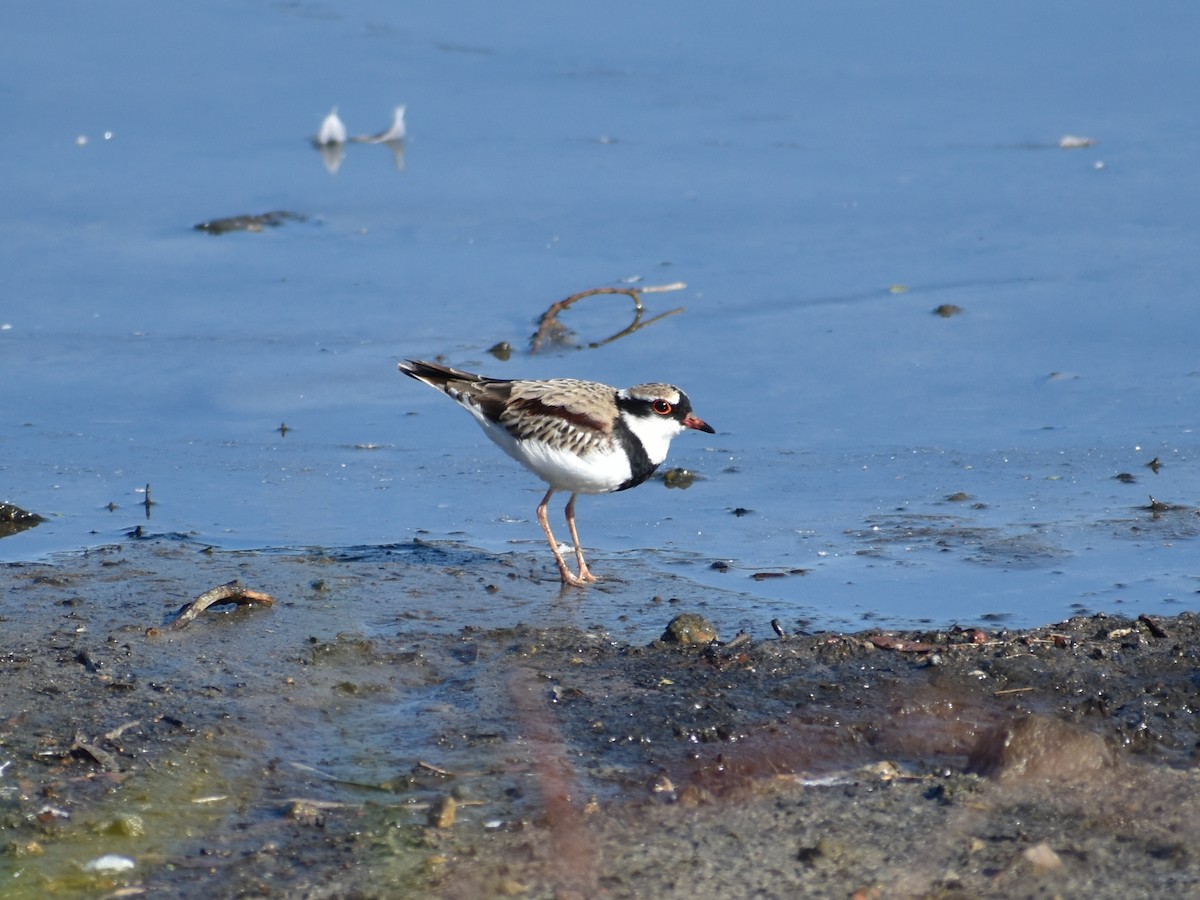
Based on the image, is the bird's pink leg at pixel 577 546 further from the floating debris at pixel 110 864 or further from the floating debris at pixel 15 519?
the floating debris at pixel 110 864

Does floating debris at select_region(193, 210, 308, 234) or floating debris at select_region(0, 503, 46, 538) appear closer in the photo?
floating debris at select_region(0, 503, 46, 538)

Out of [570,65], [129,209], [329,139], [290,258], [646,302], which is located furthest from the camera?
[570,65]

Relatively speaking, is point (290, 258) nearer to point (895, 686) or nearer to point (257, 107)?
point (257, 107)

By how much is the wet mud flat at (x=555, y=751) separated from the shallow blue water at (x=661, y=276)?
732 millimetres

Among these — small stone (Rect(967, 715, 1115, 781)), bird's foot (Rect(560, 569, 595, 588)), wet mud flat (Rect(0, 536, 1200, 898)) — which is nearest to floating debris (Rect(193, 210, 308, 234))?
wet mud flat (Rect(0, 536, 1200, 898))

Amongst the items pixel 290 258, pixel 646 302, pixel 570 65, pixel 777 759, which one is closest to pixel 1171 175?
pixel 646 302

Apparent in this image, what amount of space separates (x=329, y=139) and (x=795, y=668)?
766 centimetres

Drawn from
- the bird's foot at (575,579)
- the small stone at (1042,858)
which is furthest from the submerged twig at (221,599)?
the small stone at (1042,858)

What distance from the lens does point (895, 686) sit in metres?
5.04

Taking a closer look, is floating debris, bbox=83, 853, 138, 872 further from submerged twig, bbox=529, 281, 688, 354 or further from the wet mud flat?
submerged twig, bbox=529, 281, 688, 354

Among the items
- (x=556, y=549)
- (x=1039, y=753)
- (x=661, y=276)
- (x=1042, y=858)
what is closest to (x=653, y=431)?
(x=556, y=549)

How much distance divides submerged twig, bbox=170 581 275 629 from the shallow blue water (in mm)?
802

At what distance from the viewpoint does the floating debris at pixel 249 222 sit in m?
10.2

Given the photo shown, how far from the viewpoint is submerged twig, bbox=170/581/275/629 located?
559cm
